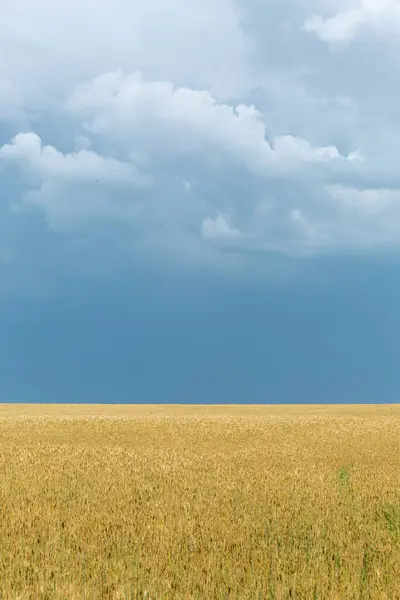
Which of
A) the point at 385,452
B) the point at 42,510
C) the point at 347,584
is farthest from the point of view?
the point at 385,452

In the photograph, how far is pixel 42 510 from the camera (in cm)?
884

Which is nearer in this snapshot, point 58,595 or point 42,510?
point 58,595

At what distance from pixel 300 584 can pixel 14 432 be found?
20.6 meters

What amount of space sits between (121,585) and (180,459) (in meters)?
9.24

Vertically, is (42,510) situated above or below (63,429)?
below

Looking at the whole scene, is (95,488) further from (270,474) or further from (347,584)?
(347,584)

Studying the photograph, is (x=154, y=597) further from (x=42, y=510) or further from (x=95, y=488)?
(x=95, y=488)

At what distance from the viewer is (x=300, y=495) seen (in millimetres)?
10430

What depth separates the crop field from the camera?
596 cm

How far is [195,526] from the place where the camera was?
814 centimetres

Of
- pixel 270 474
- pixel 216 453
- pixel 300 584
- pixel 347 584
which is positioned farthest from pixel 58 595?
pixel 216 453

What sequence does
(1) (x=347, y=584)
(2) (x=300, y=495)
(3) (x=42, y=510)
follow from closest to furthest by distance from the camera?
(1) (x=347, y=584) < (3) (x=42, y=510) < (2) (x=300, y=495)

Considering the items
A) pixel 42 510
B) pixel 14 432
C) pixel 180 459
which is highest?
pixel 14 432

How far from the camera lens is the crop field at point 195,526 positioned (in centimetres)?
596
